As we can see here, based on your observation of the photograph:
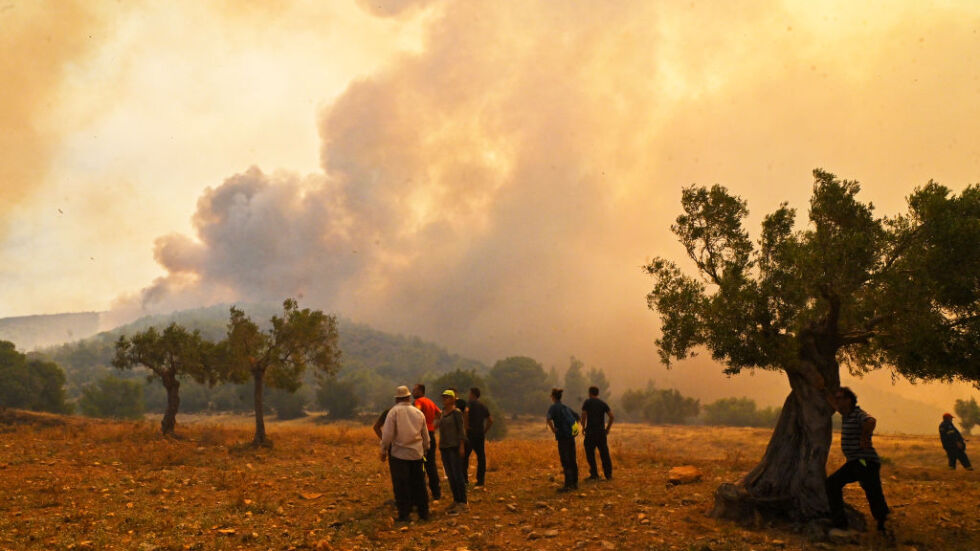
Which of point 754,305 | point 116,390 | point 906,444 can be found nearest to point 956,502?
point 754,305

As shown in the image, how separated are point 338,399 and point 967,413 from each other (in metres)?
94.6

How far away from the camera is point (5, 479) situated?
46.4 feet

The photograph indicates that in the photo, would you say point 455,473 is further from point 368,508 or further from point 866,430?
point 866,430

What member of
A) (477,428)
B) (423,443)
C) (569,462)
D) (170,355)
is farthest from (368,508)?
(170,355)

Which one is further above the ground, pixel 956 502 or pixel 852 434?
pixel 852 434

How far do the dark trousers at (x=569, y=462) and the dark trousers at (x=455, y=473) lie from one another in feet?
9.65

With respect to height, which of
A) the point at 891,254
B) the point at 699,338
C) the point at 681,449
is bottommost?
the point at 681,449

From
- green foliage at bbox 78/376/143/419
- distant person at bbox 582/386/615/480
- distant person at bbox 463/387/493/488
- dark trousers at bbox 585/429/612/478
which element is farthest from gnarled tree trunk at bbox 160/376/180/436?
green foliage at bbox 78/376/143/419

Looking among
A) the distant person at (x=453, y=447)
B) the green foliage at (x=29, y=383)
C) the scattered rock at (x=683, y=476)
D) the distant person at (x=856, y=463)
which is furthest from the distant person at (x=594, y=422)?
the green foliage at (x=29, y=383)

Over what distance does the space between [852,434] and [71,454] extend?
25.5 meters

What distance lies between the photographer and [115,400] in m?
78.6

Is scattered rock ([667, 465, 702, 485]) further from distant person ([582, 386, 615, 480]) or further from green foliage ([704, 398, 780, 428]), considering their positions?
green foliage ([704, 398, 780, 428])

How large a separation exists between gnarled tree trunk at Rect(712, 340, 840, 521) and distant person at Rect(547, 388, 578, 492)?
3.71 meters

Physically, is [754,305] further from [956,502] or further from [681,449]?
[681,449]
